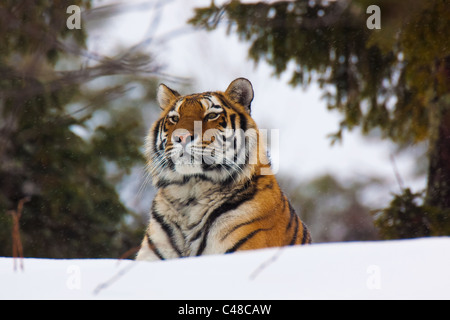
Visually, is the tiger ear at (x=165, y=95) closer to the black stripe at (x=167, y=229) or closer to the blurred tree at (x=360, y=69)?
the black stripe at (x=167, y=229)

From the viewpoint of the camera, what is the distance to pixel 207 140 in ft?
11.8

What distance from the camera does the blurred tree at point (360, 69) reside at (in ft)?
19.5

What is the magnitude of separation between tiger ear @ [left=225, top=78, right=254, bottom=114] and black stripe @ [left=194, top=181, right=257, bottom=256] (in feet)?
2.25

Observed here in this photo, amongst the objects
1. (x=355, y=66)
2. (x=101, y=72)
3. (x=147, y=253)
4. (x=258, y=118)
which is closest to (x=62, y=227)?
(x=147, y=253)

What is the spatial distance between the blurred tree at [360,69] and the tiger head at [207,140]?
2.23 metres

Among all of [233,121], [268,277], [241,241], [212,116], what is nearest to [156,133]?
[212,116]

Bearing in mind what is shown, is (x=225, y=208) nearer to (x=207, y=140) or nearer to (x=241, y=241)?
(x=241, y=241)

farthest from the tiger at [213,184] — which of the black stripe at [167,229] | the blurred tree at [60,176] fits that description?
the blurred tree at [60,176]

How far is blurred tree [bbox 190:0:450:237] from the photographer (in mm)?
5938

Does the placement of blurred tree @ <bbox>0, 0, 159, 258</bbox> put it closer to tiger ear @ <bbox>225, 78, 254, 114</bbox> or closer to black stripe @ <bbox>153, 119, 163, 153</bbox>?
black stripe @ <bbox>153, 119, 163, 153</bbox>

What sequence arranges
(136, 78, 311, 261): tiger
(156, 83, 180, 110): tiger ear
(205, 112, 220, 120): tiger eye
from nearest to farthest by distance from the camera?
(136, 78, 311, 261): tiger, (205, 112, 220, 120): tiger eye, (156, 83, 180, 110): tiger ear

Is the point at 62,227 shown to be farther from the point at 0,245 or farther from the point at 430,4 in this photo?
the point at 430,4

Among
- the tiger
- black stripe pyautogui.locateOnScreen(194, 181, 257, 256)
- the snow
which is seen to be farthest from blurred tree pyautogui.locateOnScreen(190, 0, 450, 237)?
the snow

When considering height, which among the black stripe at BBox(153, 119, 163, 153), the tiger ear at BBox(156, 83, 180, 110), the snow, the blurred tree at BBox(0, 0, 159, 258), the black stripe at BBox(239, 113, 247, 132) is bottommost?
the blurred tree at BBox(0, 0, 159, 258)
